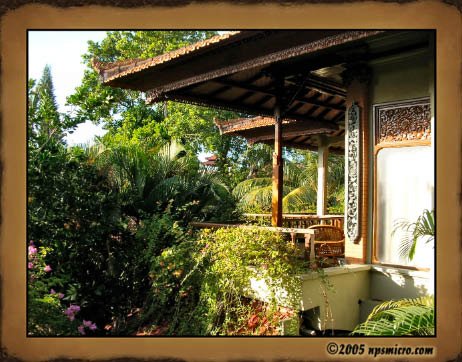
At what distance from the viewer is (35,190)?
5262 mm

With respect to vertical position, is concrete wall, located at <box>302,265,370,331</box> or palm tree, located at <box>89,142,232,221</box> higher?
palm tree, located at <box>89,142,232,221</box>

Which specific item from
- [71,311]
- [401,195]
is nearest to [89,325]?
[71,311]

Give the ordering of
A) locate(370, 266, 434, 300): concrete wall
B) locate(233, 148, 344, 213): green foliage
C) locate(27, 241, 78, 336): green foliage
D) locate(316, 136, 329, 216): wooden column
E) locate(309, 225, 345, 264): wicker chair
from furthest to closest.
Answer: locate(233, 148, 344, 213): green foliage → locate(316, 136, 329, 216): wooden column → locate(309, 225, 345, 264): wicker chair → locate(370, 266, 434, 300): concrete wall → locate(27, 241, 78, 336): green foliage

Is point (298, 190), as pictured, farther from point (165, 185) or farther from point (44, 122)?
point (44, 122)

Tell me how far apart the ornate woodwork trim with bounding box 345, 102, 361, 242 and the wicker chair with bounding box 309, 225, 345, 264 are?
→ 70cm

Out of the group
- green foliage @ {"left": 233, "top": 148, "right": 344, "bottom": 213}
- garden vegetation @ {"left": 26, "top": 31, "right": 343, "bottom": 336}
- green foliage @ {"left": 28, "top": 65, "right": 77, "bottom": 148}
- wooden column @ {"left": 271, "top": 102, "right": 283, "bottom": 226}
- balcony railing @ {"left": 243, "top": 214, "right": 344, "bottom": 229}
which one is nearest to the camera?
garden vegetation @ {"left": 26, "top": 31, "right": 343, "bottom": 336}

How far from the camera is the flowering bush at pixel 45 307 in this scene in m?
4.55

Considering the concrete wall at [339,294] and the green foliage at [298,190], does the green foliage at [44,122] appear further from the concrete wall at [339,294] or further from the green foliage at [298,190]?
the green foliage at [298,190]

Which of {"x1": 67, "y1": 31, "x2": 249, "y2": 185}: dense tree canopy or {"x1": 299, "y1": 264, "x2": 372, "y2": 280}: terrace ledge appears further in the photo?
{"x1": 67, "y1": 31, "x2": 249, "y2": 185}: dense tree canopy

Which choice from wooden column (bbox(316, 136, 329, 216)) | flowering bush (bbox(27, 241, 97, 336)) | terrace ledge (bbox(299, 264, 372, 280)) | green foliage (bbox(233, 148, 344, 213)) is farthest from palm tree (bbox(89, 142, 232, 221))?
green foliage (bbox(233, 148, 344, 213))

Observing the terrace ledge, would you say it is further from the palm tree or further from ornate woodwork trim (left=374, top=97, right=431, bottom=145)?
the palm tree

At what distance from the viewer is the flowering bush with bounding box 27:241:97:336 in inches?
179

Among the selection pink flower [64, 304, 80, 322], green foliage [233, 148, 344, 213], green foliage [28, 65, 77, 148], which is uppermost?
green foliage [28, 65, 77, 148]
